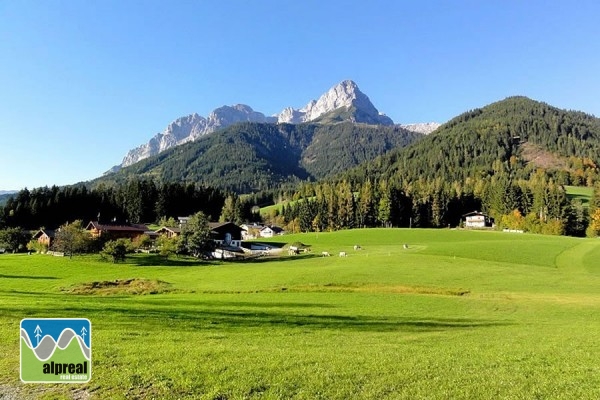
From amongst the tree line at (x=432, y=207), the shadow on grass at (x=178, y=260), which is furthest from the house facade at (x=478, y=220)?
the shadow on grass at (x=178, y=260)

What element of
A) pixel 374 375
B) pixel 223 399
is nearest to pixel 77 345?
pixel 223 399

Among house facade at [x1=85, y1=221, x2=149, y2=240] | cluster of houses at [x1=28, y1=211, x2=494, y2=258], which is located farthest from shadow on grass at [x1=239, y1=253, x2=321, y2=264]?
house facade at [x1=85, y1=221, x2=149, y2=240]

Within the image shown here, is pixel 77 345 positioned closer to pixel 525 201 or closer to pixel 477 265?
pixel 477 265

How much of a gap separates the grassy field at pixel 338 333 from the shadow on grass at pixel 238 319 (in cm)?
14

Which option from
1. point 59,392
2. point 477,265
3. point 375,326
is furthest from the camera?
point 477,265

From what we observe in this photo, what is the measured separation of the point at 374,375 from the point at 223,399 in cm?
564

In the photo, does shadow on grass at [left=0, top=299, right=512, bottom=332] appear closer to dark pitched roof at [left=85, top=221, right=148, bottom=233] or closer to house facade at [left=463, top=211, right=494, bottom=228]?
dark pitched roof at [left=85, top=221, right=148, bottom=233]

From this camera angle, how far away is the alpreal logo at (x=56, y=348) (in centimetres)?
1509

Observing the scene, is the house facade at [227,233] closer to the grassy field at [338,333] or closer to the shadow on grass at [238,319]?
the grassy field at [338,333]

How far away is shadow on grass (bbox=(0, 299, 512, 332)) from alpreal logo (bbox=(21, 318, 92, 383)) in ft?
33.1

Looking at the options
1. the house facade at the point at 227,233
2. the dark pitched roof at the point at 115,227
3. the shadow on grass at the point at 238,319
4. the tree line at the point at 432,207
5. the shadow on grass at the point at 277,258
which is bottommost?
the shadow on grass at the point at 277,258

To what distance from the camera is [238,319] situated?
102ft

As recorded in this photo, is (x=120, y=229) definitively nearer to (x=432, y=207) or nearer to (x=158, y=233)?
(x=158, y=233)

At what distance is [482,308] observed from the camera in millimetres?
40500
